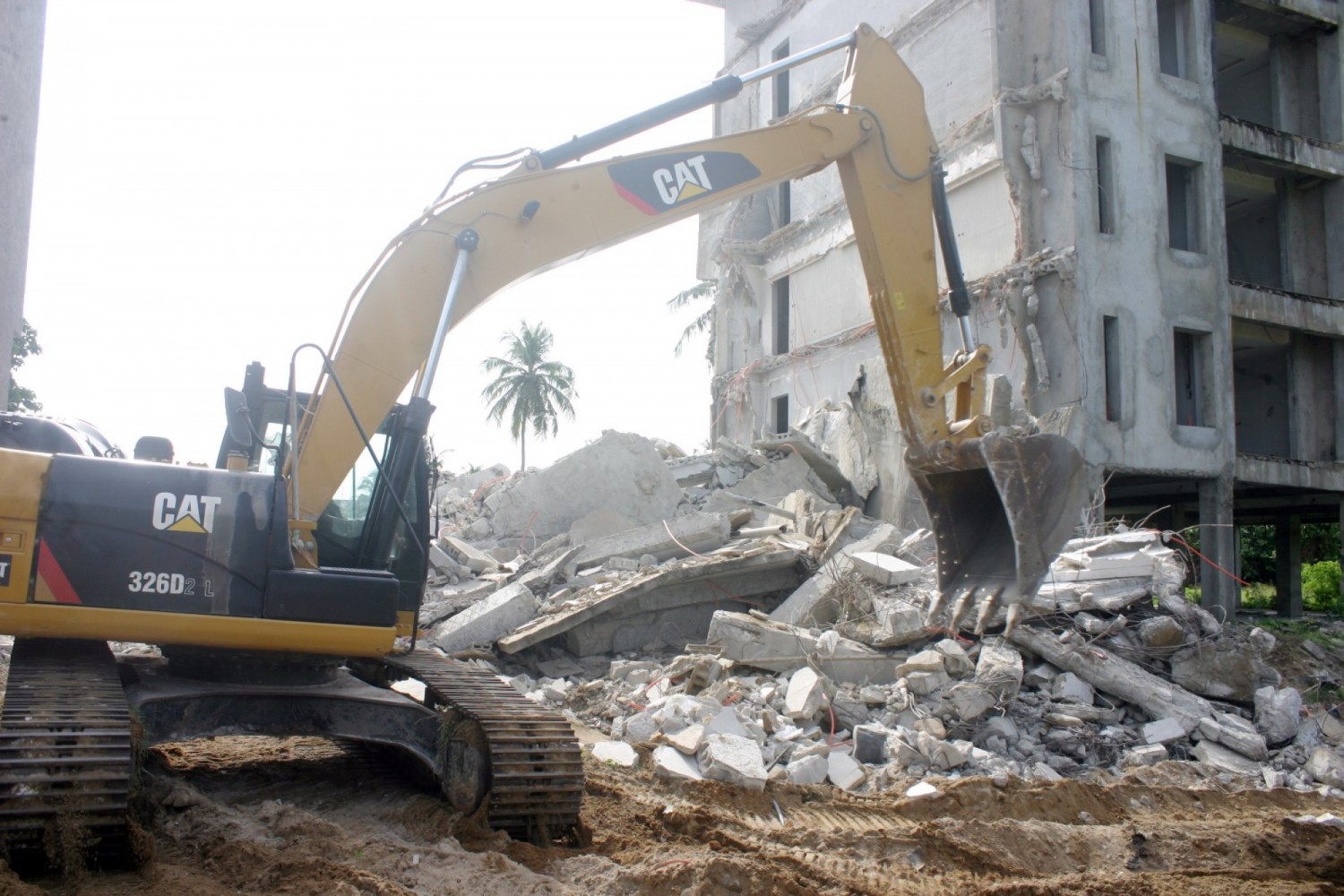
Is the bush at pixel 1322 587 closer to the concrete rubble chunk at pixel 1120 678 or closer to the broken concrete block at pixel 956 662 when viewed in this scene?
the concrete rubble chunk at pixel 1120 678

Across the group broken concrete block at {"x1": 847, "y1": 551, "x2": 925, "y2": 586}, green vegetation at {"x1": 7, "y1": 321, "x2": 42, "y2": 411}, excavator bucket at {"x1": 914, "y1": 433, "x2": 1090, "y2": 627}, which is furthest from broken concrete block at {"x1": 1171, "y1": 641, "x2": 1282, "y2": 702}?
green vegetation at {"x1": 7, "y1": 321, "x2": 42, "y2": 411}

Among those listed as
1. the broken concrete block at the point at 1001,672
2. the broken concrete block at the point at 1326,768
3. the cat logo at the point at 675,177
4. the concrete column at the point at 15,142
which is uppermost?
the concrete column at the point at 15,142

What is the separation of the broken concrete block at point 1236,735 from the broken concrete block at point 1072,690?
2.65ft

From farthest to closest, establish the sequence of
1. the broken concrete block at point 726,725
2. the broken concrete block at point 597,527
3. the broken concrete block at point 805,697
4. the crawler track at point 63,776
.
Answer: the broken concrete block at point 597,527, the broken concrete block at point 805,697, the broken concrete block at point 726,725, the crawler track at point 63,776

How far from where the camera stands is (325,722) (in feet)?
16.6

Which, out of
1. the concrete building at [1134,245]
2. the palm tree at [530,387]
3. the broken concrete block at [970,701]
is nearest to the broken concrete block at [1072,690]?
the broken concrete block at [970,701]

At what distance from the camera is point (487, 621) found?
404 inches

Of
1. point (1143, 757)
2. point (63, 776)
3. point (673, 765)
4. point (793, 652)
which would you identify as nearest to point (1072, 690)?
point (1143, 757)

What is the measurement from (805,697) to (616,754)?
5.14 feet

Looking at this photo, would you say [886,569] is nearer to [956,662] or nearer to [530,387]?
[956,662]

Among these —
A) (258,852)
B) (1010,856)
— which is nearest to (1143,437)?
(1010,856)

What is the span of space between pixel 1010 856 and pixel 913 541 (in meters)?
6.35

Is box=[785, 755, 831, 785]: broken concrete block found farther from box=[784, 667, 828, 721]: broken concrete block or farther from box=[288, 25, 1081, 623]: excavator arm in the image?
box=[288, 25, 1081, 623]: excavator arm

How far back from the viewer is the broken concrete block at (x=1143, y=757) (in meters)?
7.40
